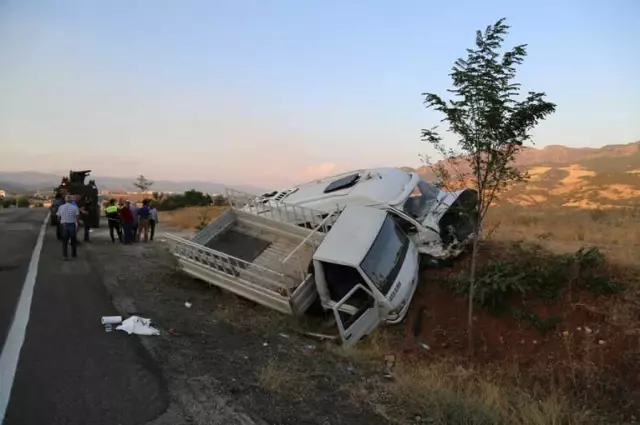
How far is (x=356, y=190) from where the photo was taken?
11797 mm

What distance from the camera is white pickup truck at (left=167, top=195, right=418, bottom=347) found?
896cm

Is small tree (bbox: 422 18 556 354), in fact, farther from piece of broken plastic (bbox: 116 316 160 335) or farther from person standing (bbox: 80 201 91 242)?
person standing (bbox: 80 201 91 242)

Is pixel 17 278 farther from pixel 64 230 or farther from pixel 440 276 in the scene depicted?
pixel 440 276

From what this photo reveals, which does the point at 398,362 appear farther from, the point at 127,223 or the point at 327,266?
the point at 127,223

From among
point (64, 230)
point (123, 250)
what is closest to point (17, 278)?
point (64, 230)

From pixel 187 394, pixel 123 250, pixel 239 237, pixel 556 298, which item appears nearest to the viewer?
pixel 187 394

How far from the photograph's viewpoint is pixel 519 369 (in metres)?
8.15

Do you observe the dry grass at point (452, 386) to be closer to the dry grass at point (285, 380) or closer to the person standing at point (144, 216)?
the dry grass at point (285, 380)

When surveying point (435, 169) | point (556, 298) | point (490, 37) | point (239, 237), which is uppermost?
point (490, 37)

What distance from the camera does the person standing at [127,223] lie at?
16978 millimetres

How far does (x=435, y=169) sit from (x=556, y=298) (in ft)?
10.7

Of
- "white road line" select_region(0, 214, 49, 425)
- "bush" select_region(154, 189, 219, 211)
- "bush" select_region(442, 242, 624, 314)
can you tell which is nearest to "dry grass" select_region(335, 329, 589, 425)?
"bush" select_region(442, 242, 624, 314)

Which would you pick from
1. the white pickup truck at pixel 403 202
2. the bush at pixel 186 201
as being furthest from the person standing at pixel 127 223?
the bush at pixel 186 201

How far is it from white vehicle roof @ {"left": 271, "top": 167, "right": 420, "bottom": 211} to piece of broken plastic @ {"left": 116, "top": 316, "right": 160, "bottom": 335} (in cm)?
551
